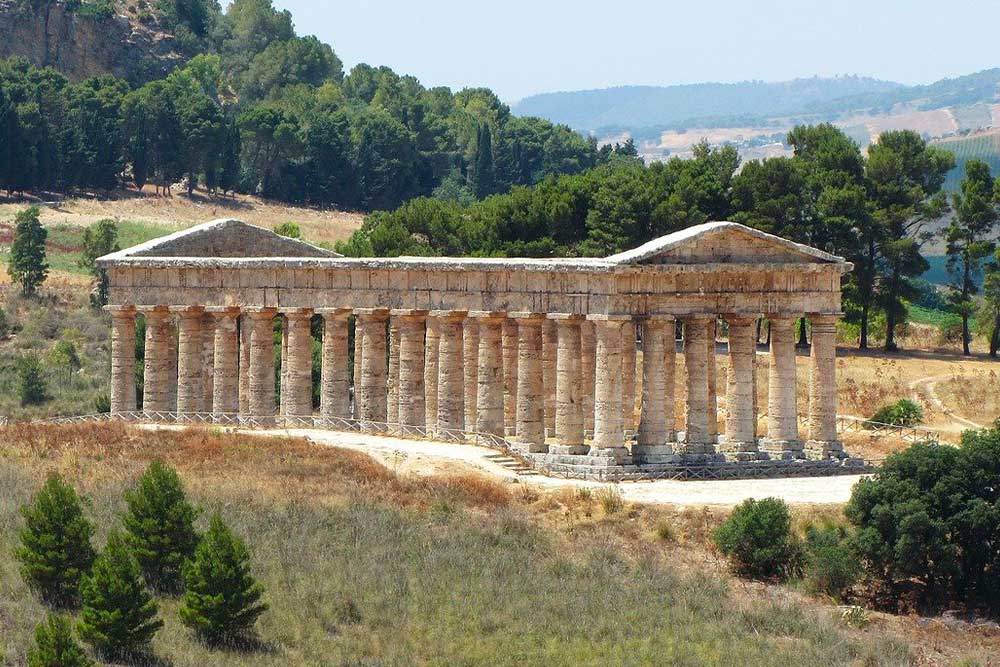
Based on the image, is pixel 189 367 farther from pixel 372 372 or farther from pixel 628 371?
pixel 628 371

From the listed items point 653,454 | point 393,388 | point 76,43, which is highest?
point 76,43

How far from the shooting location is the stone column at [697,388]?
6406cm

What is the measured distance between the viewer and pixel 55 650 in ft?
140

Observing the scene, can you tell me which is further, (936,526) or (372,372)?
(372,372)

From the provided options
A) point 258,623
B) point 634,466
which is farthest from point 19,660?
point 634,466

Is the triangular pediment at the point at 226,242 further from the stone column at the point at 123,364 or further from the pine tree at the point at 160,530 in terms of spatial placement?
the pine tree at the point at 160,530

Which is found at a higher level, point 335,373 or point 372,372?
point 372,372

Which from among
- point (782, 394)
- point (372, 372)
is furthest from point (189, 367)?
point (782, 394)

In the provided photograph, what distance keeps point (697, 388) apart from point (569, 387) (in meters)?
Answer: 4.04

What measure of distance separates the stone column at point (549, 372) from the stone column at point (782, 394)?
682 cm

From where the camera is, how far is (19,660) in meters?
45.2

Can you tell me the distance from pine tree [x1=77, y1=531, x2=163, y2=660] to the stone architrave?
2599 cm

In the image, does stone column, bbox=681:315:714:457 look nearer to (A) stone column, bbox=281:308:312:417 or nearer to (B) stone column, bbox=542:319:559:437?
(B) stone column, bbox=542:319:559:437

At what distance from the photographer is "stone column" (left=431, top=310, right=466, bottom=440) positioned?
6775cm
